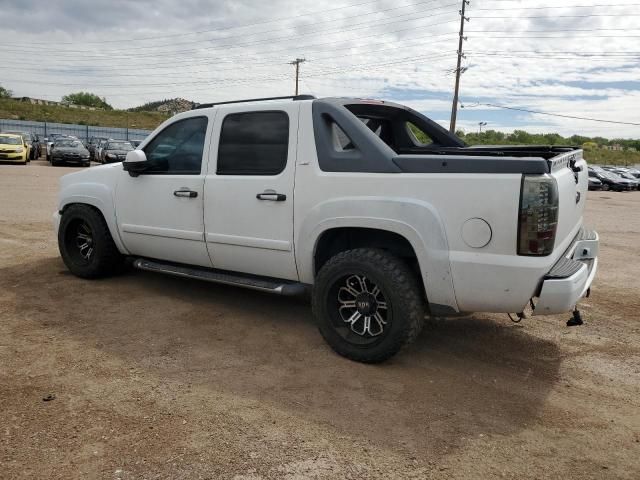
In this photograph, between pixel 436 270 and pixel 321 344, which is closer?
pixel 436 270

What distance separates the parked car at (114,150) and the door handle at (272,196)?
81.5 ft

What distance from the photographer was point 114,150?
2881 cm

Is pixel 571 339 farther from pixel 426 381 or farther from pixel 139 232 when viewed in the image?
pixel 139 232

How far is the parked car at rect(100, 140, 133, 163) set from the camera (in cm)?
2752

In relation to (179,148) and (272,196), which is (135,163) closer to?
(179,148)

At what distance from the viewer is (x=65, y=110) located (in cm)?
8225

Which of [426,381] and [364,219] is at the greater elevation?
[364,219]

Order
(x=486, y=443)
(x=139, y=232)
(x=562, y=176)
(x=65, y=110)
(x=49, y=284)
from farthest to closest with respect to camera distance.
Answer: (x=65, y=110) < (x=49, y=284) < (x=139, y=232) < (x=562, y=176) < (x=486, y=443)

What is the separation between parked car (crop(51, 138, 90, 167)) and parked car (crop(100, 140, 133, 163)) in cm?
106

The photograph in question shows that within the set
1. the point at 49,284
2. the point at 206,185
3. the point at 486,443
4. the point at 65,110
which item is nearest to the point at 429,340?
the point at 486,443

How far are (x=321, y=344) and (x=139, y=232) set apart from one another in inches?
86.5

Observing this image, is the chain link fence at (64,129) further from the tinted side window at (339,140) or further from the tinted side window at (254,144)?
the tinted side window at (339,140)

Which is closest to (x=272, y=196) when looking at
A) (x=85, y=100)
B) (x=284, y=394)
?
(x=284, y=394)

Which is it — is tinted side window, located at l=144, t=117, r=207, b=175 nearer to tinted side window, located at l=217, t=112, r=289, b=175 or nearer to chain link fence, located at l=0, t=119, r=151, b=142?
tinted side window, located at l=217, t=112, r=289, b=175
